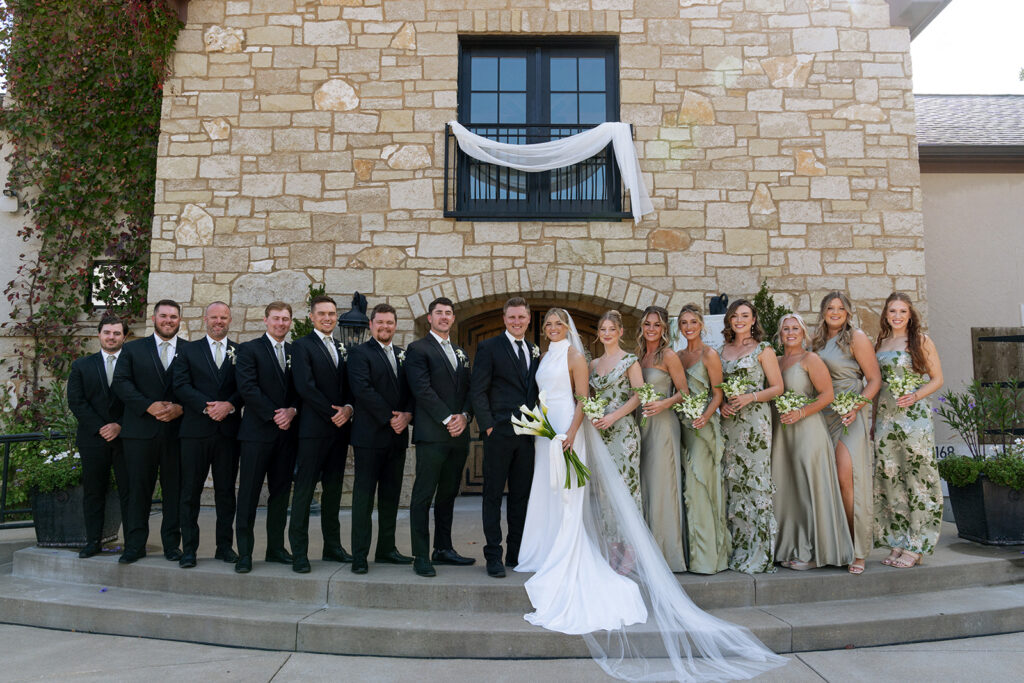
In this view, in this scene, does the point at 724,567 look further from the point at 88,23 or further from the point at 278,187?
the point at 88,23

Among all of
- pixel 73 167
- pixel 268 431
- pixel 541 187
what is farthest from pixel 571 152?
pixel 73 167

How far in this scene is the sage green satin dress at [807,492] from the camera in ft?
14.4

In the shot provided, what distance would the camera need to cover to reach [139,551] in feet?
15.3

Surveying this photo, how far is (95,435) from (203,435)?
0.80 metres

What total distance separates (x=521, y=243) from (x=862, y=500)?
422 centimetres

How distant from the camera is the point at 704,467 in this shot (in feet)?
14.8

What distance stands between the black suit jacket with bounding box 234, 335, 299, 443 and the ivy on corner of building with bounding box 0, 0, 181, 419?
4.25m

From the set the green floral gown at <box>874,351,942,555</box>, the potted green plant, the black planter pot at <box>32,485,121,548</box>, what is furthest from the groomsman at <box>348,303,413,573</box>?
the potted green plant

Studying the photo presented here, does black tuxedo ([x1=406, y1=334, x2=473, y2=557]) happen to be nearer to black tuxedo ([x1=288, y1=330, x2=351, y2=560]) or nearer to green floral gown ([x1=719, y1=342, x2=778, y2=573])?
black tuxedo ([x1=288, y1=330, x2=351, y2=560])

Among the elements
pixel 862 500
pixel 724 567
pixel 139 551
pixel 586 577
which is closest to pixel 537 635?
pixel 586 577

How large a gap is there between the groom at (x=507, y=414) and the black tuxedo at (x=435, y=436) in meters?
0.17

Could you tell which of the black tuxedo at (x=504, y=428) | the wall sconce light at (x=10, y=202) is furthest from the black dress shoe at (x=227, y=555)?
the wall sconce light at (x=10, y=202)

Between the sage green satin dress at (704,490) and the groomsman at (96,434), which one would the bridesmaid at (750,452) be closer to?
the sage green satin dress at (704,490)

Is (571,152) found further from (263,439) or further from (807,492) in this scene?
(263,439)
